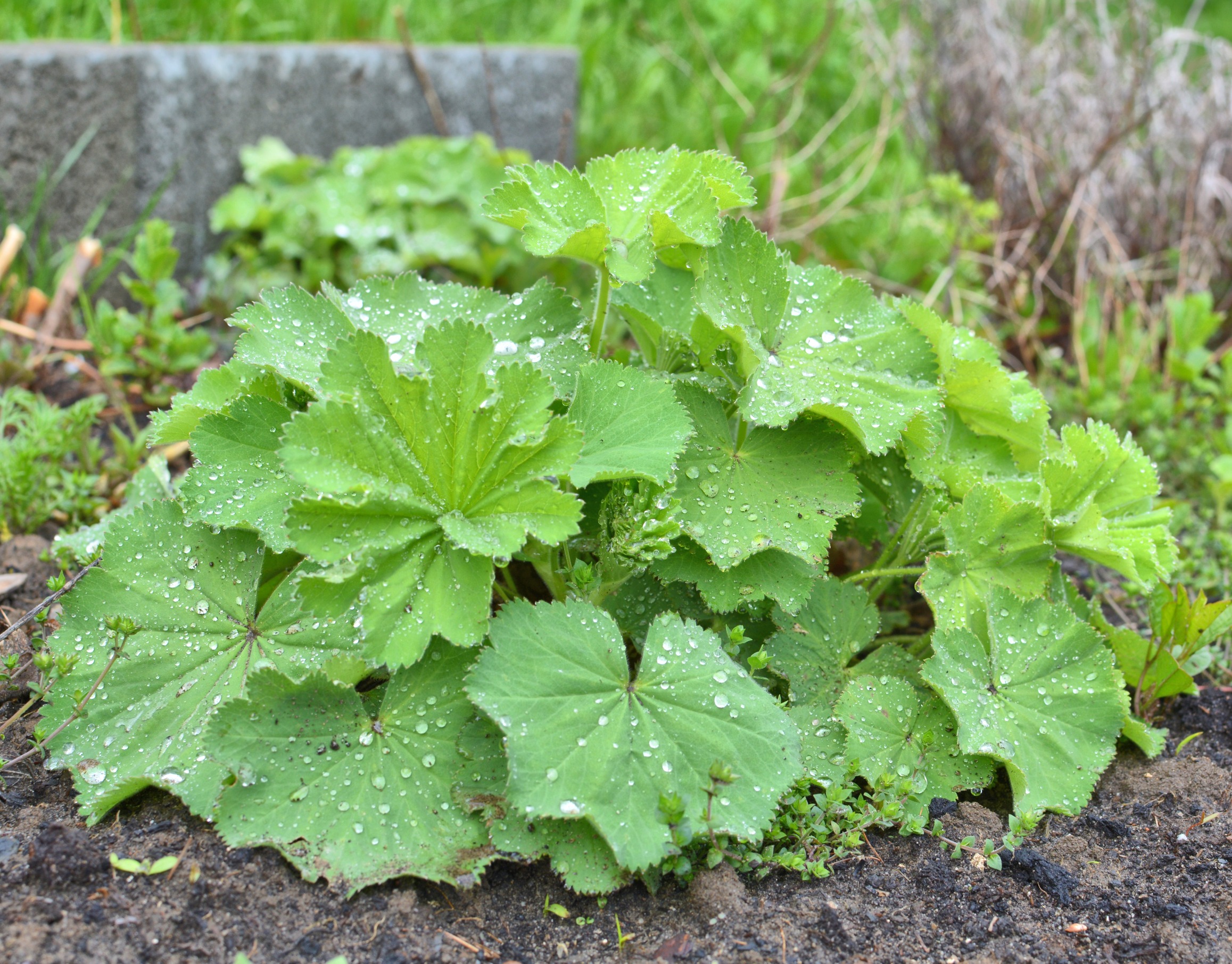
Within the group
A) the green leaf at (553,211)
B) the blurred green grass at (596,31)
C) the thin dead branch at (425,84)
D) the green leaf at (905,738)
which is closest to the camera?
the green leaf at (553,211)

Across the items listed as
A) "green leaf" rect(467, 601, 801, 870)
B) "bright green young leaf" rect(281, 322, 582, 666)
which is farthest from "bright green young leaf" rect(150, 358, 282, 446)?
"green leaf" rect(467, 601, 801, 870)

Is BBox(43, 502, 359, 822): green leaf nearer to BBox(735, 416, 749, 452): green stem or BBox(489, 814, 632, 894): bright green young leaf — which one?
BBox(489, 814, 632, 894): bright green young leaf

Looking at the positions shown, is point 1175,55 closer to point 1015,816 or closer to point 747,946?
point 1015,816

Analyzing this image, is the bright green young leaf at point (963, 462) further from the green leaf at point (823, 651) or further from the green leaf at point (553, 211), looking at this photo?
the green leaf at point (553, 211)

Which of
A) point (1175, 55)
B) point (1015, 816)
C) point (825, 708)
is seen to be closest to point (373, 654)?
point (825, 708)

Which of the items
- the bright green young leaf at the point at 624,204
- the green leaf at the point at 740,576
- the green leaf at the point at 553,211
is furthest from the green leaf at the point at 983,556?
the green leaf at the point at 553,211
